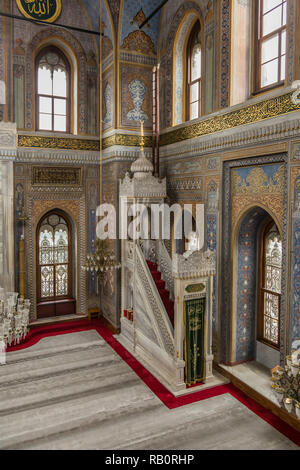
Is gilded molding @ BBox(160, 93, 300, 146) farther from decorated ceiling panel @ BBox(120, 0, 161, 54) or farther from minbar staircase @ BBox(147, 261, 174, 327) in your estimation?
minbar staircase @ BBox(147, 261, 174, 327)

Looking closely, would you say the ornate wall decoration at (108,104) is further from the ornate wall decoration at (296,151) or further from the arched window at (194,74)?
the ornate wall decoration at (296,151)

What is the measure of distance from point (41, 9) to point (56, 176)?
10.9 feet

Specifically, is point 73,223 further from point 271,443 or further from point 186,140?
point 271,443

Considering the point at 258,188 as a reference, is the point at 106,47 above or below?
above

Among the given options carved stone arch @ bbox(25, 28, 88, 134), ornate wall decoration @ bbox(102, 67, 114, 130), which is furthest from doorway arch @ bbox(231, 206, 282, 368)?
carved stone arch @ bbox(25, 28, 88, 134)

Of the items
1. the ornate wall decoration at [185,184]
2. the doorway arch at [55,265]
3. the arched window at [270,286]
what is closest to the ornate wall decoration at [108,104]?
the ornate wall decoration at [185,184]

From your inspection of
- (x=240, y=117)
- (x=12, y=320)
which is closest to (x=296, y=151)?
(x=240, y=117)

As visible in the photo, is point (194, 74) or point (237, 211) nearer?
point (237, 211)

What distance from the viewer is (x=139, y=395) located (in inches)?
203

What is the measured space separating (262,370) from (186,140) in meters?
3.92

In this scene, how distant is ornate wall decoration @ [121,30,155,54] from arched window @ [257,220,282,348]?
4.35 meters

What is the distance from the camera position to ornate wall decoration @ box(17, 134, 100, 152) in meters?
7.54

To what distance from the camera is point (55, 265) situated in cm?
820

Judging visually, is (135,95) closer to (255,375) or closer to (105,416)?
(255,375)
